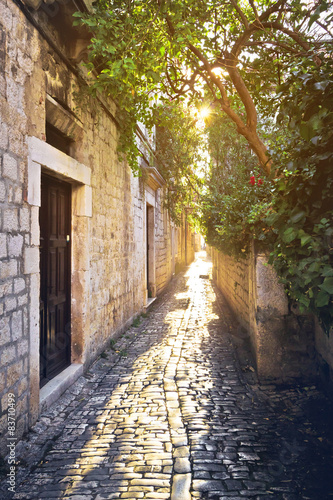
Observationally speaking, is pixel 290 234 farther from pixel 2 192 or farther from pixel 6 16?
pixel 6 16

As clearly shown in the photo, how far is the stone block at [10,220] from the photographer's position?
8.56 ft

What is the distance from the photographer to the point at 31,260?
299 cm

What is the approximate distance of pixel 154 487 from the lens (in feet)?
7.48

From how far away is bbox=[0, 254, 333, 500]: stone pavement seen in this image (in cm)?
A: 229

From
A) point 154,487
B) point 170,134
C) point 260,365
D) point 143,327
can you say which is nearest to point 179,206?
point 170,134

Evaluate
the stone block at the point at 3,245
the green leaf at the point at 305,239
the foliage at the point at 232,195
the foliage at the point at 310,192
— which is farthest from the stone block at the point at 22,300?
the foliage at the point at 232,195

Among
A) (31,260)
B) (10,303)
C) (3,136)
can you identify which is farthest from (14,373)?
(3,136)

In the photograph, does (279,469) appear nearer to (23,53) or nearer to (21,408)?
(21,408)

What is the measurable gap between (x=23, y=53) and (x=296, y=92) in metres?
2.23

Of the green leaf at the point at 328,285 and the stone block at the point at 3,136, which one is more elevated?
the stone block at the point at 3,136

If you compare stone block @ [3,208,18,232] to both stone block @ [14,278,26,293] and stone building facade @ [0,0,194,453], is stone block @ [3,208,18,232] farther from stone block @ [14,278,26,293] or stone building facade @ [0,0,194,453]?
stone block @ [14,278,26,293]

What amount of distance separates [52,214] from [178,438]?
2690mm

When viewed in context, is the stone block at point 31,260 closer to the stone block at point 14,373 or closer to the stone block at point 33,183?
the stone block at point 33,183

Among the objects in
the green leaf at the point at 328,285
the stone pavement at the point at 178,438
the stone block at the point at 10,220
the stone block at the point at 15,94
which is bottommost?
the stone pavement at the point at 178,438
